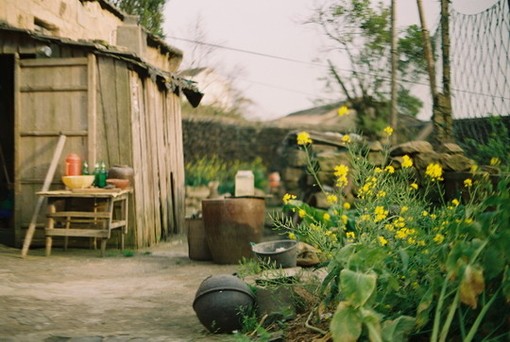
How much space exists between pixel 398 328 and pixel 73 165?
6077 mm

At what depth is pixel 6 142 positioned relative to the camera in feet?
33.9

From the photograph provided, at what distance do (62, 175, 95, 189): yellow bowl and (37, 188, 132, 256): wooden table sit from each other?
104 mm

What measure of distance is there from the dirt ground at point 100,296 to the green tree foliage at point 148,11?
10279 millimetres

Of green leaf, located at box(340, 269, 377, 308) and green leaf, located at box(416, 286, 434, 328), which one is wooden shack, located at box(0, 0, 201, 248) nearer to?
green leaf, located at box(340, 269, 377, 308)

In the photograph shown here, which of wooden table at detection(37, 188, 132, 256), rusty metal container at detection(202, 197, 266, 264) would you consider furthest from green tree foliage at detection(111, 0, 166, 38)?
rusty metal container at detection(202, 197, 266, 264)

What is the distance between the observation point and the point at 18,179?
8.28m

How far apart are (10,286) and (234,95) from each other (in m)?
15.0

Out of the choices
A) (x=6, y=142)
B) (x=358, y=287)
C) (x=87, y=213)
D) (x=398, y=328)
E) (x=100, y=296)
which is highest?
(x=6, y=142)

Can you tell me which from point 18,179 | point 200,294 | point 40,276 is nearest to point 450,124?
point 200,294

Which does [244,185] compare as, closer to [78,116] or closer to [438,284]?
[78,116]

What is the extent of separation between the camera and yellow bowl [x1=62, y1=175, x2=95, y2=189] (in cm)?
750

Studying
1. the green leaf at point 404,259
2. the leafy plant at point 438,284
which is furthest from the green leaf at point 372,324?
the green leaf at point 404,259

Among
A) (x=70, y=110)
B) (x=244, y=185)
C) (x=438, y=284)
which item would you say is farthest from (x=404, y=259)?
(x=244, y=185)

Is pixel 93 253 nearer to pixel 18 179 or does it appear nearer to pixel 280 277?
pixel 18 179
